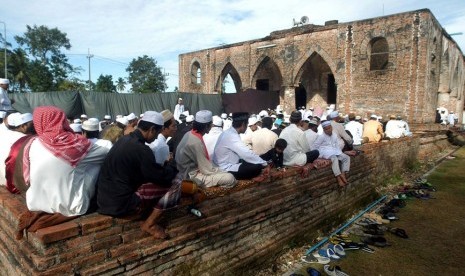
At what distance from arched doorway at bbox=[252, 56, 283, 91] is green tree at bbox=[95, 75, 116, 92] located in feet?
73.6

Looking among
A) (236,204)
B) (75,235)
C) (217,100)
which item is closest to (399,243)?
(236,204)

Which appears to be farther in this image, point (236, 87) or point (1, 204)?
point (236, 87)

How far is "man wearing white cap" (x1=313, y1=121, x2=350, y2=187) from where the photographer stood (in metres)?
5.54

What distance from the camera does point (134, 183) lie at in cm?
266

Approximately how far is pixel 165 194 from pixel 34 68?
38.2 m

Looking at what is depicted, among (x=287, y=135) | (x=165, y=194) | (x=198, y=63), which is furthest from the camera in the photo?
(x=198, y=63)

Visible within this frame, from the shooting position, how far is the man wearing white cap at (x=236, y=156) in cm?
399

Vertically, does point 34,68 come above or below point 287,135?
above

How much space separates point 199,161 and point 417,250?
11.2 ft

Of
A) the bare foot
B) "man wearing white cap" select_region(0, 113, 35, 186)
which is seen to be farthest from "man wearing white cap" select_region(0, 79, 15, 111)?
the bare foot

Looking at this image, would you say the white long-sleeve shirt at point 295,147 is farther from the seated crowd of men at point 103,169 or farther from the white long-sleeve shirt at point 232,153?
the seated crowd of men at point 103,169

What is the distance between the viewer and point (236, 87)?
2391cm

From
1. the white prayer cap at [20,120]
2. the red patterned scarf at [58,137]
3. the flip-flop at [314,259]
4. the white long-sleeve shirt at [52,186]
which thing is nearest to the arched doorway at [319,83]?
the flip-flop at [314,259]

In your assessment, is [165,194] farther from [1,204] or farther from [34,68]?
[34,68]
